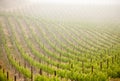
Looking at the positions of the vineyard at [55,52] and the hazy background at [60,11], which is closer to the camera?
the vineyard at [55,52]

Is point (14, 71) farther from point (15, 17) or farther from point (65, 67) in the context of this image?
point (15, 17)

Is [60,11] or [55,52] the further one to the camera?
[60,11]

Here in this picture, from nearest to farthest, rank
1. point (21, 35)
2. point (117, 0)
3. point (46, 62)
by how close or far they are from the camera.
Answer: point (46, 62) → point (21, 35) → point (117, 0)

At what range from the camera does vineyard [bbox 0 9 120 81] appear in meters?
16.8

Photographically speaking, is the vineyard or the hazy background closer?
the vineyard

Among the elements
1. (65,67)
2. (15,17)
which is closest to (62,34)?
(15,17)

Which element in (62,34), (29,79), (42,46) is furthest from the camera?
(62,34)

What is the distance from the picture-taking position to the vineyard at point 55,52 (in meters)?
16.8

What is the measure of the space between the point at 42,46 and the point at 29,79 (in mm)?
10368

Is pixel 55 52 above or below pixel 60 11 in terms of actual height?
above

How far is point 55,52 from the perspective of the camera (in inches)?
1002

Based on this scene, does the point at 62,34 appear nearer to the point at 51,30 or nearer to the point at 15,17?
the point at 51,30

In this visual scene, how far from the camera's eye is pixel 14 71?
1947cm

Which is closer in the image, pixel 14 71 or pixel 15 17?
pixel 14 71
